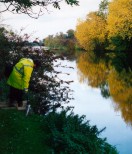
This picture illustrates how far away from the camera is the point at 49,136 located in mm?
9852

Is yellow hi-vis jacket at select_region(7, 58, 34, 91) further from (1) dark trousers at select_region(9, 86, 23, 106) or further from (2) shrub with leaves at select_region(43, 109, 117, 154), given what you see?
(2) shrub with leaves at select_region(43, 109, 117, 154)

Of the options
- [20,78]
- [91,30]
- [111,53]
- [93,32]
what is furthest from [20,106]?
[91,30]

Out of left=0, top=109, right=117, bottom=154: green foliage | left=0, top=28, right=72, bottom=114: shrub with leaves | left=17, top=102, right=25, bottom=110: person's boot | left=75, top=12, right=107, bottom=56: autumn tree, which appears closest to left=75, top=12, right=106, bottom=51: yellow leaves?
left=75, top=12, right=107, bottom=56: autumn tree

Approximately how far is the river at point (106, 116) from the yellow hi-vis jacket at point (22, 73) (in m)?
3.61

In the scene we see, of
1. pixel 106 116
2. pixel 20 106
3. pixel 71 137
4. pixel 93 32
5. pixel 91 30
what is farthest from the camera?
pixel 91 30

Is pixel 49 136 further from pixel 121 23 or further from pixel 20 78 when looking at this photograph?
pixel 121 23

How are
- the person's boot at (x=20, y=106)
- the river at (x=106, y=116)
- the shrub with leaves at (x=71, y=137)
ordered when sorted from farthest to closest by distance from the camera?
the river at (x=106, y=116)
the person's boot at (x=20, y=106)
the shrub with leaves at (x=71, y=137)

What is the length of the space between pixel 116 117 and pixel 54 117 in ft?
Answer: 26.0

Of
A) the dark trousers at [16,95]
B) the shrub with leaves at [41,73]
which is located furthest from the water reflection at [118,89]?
the dark trousers at [16,95]

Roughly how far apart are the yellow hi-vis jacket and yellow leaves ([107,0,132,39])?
5302cm

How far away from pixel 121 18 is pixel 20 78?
55.4 meters

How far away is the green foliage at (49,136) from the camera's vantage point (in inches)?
365

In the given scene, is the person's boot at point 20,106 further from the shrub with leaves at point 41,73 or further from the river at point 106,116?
the river at point 106,116

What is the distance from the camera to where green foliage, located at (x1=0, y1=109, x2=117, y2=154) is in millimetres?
9281
